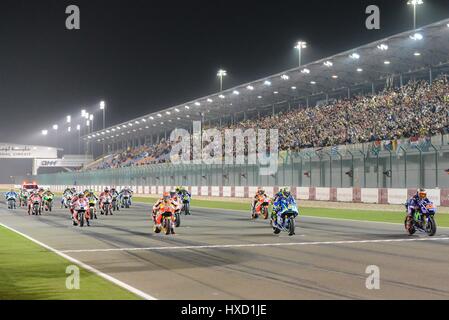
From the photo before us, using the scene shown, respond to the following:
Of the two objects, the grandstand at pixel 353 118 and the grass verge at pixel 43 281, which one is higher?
the grandstand at pixel 353 118

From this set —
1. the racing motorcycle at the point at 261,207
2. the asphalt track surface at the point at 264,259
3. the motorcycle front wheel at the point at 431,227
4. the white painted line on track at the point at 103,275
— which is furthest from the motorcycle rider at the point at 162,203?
the racing motorcycle at the point at 261,207

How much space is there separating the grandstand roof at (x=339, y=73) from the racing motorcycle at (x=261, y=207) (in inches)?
526

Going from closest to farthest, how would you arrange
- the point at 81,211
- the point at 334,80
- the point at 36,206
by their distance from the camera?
the point at 81,211, the point at 36,206, the point at 334,80

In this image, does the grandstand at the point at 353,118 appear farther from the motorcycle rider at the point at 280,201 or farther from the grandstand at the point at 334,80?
the motorcycle rider at the point at 280,201

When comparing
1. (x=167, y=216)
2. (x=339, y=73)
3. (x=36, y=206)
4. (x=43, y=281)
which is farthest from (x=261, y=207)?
(x=339, y=73)

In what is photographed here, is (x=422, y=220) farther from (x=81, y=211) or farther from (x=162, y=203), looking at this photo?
(x=81, y=211)

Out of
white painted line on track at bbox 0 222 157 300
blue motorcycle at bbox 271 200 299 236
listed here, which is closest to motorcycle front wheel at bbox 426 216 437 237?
blue motorcycle at bbox 271 200 299 236

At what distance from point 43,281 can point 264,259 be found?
187 inches

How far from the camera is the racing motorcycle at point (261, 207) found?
3002cm

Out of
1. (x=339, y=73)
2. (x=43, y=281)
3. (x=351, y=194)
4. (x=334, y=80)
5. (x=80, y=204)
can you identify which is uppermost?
(x=339, y=73)

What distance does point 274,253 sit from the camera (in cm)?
1587

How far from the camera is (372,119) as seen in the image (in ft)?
135

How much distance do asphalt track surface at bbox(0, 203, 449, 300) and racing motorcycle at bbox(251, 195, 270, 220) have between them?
18.3 feet

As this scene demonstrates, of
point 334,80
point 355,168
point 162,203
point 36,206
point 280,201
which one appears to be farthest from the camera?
point 334,80
